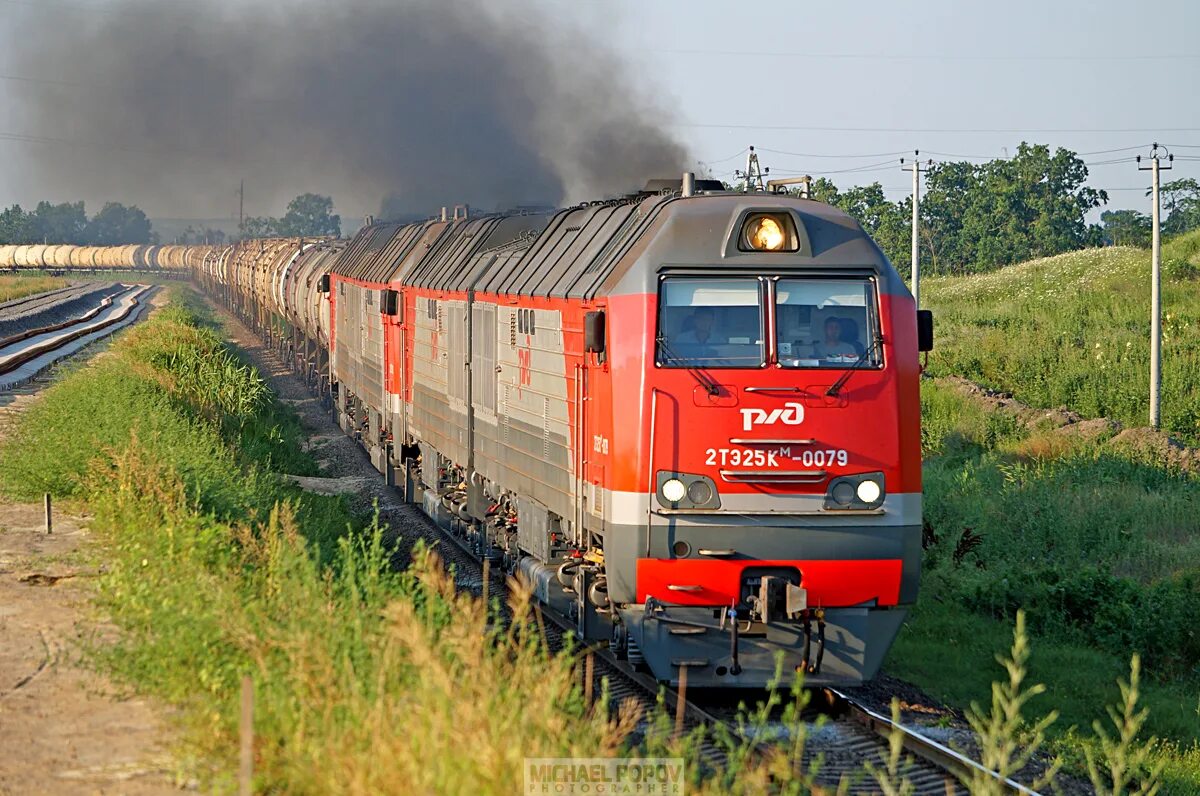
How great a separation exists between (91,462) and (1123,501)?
13.8m

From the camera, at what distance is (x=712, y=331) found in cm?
1031

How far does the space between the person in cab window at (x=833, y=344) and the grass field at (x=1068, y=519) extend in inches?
123

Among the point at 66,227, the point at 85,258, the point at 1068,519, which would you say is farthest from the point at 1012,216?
the point at 66,227

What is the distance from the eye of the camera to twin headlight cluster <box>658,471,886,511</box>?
32.7ft


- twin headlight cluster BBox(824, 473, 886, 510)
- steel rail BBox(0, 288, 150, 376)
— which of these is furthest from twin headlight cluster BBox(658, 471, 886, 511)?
steel rail BBox(0, 288, 150, 376)

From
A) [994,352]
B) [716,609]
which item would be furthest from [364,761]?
[994,352]

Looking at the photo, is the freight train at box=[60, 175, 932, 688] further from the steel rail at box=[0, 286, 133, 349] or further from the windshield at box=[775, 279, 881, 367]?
the steel rail at box=[0, 286, 133, 349]

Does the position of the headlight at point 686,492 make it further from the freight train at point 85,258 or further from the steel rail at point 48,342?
the freight train at point 85,258

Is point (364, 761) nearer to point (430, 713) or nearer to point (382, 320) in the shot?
point (430, 713)

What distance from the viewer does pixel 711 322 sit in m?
10.3

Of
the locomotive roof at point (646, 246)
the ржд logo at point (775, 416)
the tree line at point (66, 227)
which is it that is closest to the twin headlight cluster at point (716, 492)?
the ржд logo at point (775, 416)

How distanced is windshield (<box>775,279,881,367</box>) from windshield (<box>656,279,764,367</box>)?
18cm

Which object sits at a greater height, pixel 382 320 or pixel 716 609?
pixel 382 320

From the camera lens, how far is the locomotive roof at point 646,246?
407 inches
